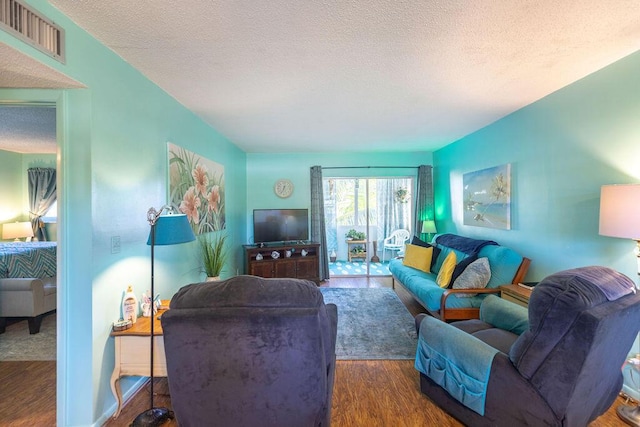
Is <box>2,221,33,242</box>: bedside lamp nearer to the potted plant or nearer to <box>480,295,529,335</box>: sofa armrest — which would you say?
the potted plant

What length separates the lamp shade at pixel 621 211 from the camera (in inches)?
61.7

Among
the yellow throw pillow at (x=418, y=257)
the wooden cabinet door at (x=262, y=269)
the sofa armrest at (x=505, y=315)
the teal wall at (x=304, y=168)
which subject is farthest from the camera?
the teal wall at (x=304, y=168)

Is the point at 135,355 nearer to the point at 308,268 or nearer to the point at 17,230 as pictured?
the point at 308,268

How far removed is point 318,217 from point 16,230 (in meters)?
4.89

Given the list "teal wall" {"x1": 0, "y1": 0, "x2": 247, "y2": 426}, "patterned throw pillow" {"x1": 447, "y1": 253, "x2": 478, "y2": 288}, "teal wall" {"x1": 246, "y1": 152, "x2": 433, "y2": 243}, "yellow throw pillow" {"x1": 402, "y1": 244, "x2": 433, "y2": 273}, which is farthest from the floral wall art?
"patterned throw pillow" {"x1": 447, "y1": 253, "x2": 478, "y2": 288}

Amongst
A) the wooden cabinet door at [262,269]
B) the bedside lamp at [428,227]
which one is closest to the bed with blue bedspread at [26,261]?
the wooden cabinet door at [262,269]

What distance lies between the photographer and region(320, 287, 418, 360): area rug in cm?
258

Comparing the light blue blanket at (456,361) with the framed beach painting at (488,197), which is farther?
the framed beach painting at (488,197)

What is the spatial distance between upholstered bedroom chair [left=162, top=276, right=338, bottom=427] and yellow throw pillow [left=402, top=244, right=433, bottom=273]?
3.06 metres

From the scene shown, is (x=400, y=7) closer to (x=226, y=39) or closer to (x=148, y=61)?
(x=226, y=39)

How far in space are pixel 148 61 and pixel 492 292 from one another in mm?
3711

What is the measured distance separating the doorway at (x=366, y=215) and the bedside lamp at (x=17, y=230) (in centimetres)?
Answer: 503

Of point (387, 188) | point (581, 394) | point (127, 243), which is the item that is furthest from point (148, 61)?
point (387, 188)

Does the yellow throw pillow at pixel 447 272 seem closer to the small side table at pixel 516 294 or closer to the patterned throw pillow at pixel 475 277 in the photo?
the patterned throw pillow at pixel 475 277
